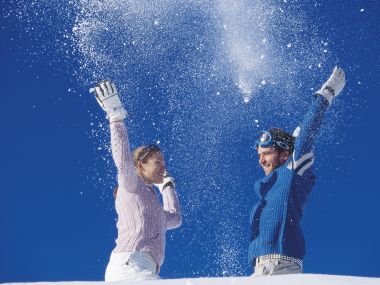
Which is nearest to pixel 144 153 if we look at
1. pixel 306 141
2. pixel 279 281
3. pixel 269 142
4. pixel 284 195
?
pixel 269 142

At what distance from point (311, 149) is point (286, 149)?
492 millimetres

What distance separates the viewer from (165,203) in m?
6.58

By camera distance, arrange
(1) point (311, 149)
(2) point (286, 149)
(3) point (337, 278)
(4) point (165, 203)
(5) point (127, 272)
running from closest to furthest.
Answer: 1. (3) point (337, 278)
2. (5) point (127, 272)
3. (1) point (311, 149)
4. (2) point (286, 149)
5. (4) point (165, 203)

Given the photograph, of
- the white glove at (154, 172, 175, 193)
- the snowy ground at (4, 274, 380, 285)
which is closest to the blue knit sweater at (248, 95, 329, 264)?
A: the white glove at (154, 172, 175, 193)

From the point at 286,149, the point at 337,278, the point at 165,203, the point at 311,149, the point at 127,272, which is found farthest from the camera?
the point at 165,203

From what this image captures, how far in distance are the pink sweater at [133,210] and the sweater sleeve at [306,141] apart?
1.33 meters

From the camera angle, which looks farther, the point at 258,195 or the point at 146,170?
the point at 146,170

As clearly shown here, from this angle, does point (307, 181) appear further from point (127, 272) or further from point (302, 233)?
point (127, 272)

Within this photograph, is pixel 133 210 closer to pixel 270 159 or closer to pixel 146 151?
pixel 146 151

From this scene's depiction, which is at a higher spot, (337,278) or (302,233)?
(302,233)

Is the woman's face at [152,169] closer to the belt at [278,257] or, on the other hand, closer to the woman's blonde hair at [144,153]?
the woman's blonde hair at [144,153]

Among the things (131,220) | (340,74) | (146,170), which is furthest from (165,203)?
(340,74)

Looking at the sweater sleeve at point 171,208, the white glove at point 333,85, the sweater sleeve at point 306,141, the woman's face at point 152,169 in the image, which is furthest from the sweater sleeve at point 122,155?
the white glove at point 333,85

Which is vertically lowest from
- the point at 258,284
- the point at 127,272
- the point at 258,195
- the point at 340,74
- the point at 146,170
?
the point at 258,284
